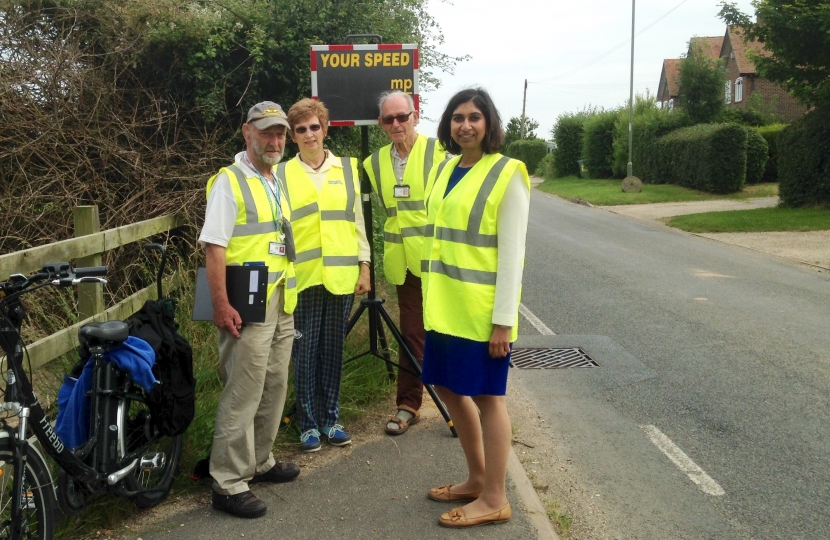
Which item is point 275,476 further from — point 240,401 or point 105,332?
point 105,332

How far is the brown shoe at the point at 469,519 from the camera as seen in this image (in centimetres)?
386

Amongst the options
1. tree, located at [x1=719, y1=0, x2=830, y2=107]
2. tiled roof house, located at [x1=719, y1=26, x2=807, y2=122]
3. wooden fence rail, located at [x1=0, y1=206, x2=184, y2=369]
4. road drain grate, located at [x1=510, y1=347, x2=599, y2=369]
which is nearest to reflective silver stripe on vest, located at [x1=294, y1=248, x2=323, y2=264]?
→ wooden fence rail, located at [x1=0, y1=206, x2=184, y2=369]

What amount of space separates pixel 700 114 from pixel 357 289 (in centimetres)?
3422

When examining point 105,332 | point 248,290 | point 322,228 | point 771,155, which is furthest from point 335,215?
point 771,155

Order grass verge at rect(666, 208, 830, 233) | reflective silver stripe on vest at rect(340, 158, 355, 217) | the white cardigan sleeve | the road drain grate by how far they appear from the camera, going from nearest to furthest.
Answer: the white cardigan sleeve < reflective silver stripe on vest at rect(340, 158, 355, 217) < the road drain grate < grass verge at rect(666, 208, 830, 233)

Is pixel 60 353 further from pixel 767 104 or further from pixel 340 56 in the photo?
pixel 767 104

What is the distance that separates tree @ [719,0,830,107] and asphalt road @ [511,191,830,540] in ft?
30.8

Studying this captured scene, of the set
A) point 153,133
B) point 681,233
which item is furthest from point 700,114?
point 153,133

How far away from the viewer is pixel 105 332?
3543 mm

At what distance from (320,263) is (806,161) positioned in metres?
20.6

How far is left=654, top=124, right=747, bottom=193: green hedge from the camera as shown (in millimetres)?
28891

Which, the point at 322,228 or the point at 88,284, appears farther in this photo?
the point at 88,284

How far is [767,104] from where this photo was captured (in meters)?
45.7

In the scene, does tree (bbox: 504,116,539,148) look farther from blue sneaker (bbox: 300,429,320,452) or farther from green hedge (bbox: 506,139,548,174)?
blue sneaker (bbox: 300,429,320,452)
